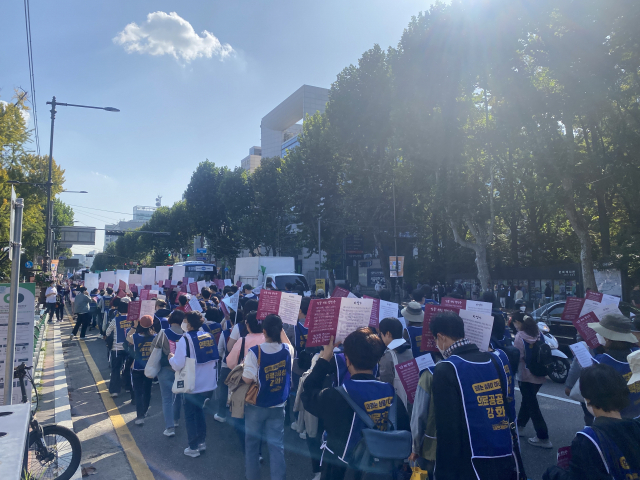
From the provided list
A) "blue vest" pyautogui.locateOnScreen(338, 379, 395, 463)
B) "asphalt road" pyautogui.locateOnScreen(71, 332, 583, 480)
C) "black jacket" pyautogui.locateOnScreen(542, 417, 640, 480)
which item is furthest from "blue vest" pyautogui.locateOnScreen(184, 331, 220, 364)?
"black jacket" pyautogui.locateOnScreen(542, 417, 640, 480)

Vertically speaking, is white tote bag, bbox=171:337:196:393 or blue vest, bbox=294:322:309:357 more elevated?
blue vest, bbox=294:322:309:357

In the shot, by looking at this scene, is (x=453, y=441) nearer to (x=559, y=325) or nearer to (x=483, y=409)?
(x=483, y=409)

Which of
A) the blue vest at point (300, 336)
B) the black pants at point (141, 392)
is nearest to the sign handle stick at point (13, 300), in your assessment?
the black pants at point (141, 392)

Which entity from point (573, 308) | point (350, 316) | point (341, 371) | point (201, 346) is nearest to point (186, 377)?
point (201, 346)

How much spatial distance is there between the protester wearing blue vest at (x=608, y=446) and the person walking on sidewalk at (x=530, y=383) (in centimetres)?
318

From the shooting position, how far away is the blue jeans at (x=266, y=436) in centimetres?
396

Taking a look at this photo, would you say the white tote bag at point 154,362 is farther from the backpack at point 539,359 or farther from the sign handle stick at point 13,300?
the backpack at point 539,359

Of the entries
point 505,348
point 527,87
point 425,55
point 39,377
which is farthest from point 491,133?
point 39,377

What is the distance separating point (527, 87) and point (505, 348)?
A: 1790 centimetres

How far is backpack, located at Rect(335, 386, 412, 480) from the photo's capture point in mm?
2696

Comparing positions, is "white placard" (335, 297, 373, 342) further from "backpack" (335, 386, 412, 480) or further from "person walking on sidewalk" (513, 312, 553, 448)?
"person walking on sidewalk" (513, 312, 553, 448)

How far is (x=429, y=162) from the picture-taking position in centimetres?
2517

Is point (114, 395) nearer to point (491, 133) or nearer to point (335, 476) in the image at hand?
point (335, 476)

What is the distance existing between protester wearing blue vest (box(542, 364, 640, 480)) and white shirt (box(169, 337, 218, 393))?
3847 millimetres
